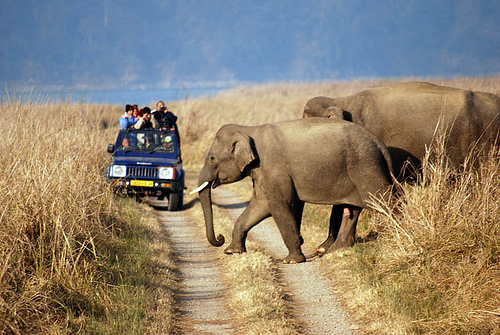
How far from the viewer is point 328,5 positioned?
177125 mm

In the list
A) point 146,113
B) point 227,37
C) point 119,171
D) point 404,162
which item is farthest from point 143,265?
point 227,37

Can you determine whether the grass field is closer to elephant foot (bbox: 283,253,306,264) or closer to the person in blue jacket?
elephant foot (bbox: 283,253,306,264)

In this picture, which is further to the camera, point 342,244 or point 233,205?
point 233,205

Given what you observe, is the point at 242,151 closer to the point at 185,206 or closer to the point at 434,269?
the point at 434,269

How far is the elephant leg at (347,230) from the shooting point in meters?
9.98

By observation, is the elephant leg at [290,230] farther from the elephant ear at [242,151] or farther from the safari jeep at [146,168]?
the safari jeep at [146,168]

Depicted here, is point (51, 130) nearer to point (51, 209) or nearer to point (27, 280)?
point (51, 209)

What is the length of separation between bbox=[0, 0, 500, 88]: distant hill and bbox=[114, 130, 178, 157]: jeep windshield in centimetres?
12450

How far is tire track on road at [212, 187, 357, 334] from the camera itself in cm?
698

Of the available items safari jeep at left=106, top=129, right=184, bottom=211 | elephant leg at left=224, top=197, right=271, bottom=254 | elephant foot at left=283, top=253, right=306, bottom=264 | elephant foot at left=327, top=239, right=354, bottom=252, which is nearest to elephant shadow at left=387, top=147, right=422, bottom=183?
elephant foot at left=327, top=239, right=354, bottom=252

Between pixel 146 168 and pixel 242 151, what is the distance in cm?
583

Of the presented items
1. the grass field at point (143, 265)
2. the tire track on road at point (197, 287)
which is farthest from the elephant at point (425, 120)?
the tire track on road at point (197, 287)

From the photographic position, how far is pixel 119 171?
1502cm

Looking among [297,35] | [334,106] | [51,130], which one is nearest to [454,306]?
[334,106]
